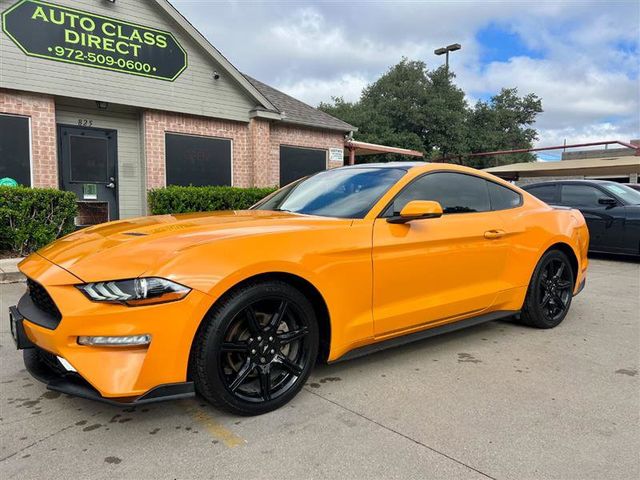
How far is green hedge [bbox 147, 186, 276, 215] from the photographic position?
10008 millimetres

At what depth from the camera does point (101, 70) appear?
31.4 feet

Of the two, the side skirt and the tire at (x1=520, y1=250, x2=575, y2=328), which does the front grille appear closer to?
the side skirt

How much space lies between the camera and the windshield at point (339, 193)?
3.29m

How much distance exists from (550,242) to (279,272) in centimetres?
281

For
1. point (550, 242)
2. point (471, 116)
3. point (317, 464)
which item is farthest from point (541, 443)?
point (471, 116)

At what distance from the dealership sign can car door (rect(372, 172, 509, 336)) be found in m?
8.49

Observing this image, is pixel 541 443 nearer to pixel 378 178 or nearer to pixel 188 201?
pixel 378 178

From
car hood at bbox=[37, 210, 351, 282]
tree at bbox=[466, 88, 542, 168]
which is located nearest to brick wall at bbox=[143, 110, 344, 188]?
car hood at bbox=[37, 210, 351, 282]

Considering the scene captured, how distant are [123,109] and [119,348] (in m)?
9.24

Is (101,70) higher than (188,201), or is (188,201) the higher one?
(101,70)

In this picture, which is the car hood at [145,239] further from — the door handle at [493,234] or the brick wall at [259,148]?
the brick wall at [259,148]

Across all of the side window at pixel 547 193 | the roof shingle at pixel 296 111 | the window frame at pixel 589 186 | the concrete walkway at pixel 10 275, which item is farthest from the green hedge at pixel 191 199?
the window frame at pixel 589 186

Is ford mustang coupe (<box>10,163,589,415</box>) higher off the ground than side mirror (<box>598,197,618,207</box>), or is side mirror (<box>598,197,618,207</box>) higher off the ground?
side mirror (<box>598,197,618,207</box>)

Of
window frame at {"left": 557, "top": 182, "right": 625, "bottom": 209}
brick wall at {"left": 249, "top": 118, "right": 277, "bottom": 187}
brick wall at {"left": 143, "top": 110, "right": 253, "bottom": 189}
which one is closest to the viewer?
window frame at {"left": 557, "top": 182, "right": 625, "bottom": 209}
